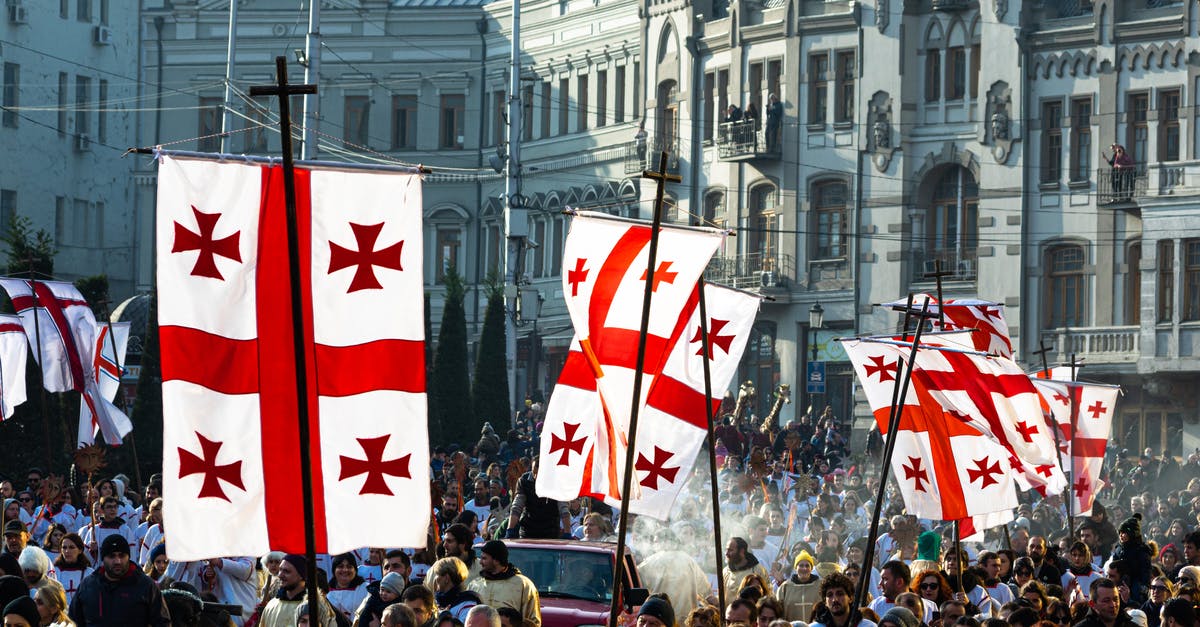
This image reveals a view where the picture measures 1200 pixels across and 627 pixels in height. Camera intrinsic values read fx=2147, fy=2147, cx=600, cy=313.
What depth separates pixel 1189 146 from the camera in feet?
148

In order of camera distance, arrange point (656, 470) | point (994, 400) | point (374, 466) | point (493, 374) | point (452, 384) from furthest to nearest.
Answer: point (493, 374) < point (452, 384) < point (994, 400) < point (656, 470) < point (374, 466)

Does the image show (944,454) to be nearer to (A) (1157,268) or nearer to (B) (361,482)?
(B) (361,482)

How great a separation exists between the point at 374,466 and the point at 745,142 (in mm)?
41182

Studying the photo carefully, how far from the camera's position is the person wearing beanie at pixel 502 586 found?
45.1ft

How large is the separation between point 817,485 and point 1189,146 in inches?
814

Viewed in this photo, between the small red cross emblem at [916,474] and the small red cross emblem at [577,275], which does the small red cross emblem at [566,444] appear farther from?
the small red cross emblem at [916,474]

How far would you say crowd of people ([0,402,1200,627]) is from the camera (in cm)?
1312

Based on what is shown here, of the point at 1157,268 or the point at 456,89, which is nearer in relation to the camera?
the point at 1157,268

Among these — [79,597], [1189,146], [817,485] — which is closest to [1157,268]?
[1189,146]

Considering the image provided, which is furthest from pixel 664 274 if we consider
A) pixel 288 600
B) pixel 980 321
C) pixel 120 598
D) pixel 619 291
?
pixel 980 321

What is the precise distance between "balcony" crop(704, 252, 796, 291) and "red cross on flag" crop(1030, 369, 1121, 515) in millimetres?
25296

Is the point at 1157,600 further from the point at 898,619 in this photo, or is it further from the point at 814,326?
the point at 814,326

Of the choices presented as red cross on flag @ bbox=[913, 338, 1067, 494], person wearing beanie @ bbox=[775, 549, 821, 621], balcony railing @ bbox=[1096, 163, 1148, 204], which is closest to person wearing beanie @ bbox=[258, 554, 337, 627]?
person wearing beanie @ bbox=[775, 549, 821, 621]

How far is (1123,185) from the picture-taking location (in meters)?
45.7
